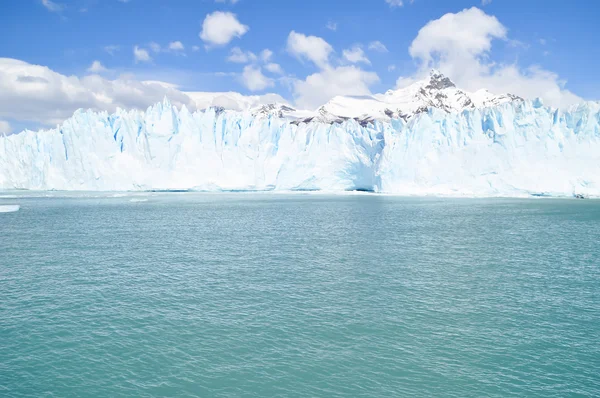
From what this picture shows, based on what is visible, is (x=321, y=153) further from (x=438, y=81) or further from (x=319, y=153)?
(x=438, y=81)

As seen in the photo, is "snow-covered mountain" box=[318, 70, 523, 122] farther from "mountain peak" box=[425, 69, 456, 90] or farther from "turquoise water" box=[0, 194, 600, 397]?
"turquoise water" box=[0, 194, 600, 397]

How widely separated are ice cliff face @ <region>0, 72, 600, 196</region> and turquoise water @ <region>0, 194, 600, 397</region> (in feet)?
82.8

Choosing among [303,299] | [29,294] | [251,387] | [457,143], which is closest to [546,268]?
[303,299]

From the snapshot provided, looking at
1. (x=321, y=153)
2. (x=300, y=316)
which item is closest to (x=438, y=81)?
(x=321, y=153)

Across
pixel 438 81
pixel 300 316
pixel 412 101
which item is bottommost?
pixel 300 316

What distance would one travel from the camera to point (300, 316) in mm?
11547

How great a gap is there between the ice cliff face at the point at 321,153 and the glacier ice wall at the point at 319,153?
0.39 ft

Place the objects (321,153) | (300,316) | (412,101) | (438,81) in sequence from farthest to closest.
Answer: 1. (438,81)
2. (412,101)
3. (321,153)
4. (300,316)

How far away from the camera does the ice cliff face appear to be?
45344 millimetres

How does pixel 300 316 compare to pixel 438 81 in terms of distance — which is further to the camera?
pixel 438 81

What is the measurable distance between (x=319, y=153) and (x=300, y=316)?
45390mm

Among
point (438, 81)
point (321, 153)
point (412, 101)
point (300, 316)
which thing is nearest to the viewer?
point (300, 316)

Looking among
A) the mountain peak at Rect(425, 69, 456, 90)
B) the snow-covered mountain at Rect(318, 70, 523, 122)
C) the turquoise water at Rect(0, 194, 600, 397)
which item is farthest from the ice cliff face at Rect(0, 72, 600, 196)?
the mountain peak at Rect(425, 69, 456, 90)

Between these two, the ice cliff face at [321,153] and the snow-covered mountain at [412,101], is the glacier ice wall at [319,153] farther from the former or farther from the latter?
the snow-covered mountain at [412,101]
